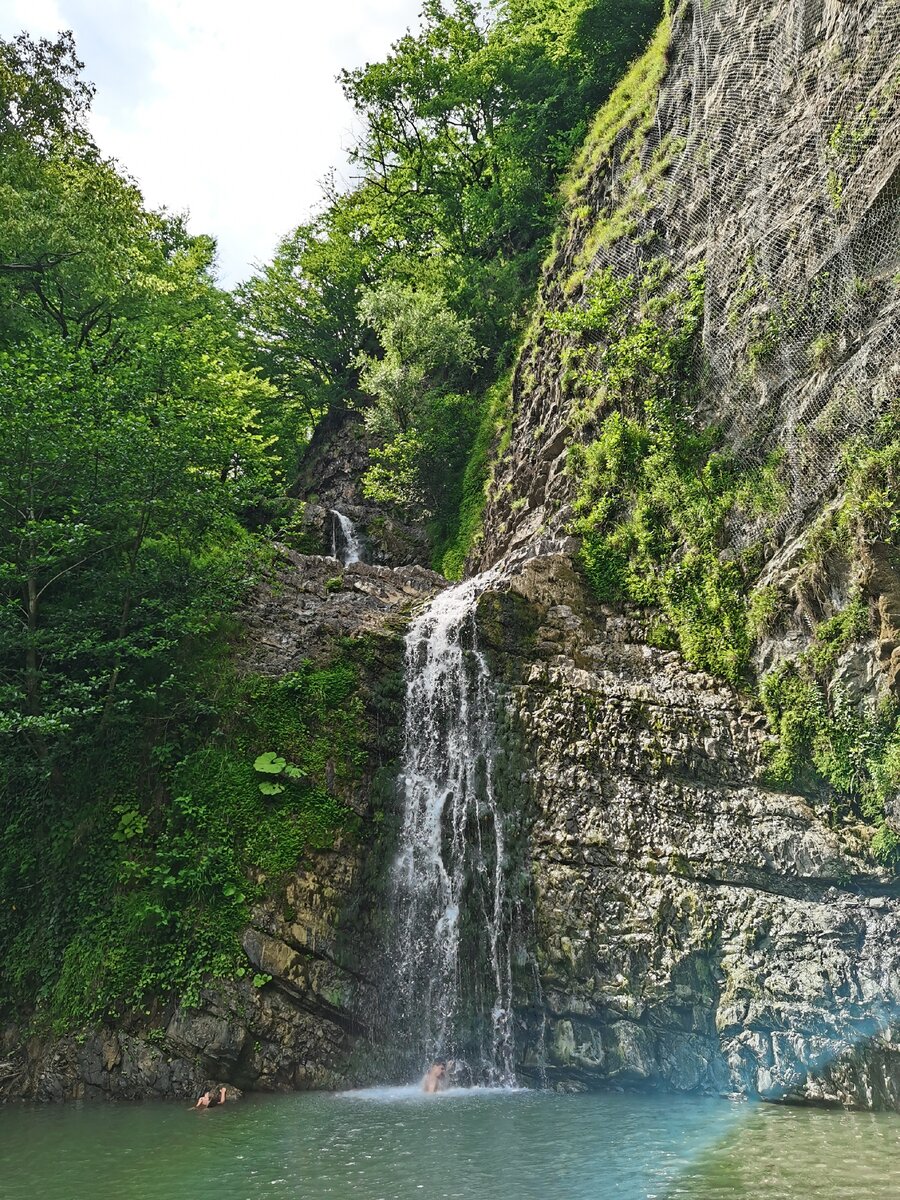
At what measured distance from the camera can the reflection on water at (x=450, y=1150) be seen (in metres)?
6.53

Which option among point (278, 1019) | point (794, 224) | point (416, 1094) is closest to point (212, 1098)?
point (278, 1019)

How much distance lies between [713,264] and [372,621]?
838cm

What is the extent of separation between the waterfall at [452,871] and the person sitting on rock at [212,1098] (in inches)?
92.2

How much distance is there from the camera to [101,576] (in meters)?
12.9

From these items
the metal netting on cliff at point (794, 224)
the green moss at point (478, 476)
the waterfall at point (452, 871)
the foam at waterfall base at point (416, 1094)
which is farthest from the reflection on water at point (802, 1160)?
the green moss at point (478, 476)

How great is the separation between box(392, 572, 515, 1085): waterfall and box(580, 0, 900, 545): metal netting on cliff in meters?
5.00

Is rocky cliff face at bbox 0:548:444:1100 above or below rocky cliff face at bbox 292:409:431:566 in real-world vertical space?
below

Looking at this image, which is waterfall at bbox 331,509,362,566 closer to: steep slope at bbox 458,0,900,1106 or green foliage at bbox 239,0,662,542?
green foliage at bbox 239,0,662,542

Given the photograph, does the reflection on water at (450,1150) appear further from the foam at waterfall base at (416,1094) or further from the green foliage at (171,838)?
the green foliage at (171,838)

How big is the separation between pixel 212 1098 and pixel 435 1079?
269 centimetres

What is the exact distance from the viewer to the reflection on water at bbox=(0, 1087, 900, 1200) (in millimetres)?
6527

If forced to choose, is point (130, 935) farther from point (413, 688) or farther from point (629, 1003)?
point (629, 1003)

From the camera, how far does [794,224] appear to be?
12.3m

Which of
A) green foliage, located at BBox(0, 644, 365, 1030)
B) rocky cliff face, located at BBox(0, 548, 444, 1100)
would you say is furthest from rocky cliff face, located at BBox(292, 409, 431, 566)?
rocky cliff face, located at BBox(0, 548, 444, 1100)
